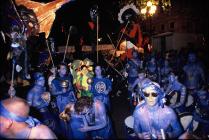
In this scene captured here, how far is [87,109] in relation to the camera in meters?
5.82

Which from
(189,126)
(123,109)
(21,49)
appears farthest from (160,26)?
(189,126)

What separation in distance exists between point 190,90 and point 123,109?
2947mm

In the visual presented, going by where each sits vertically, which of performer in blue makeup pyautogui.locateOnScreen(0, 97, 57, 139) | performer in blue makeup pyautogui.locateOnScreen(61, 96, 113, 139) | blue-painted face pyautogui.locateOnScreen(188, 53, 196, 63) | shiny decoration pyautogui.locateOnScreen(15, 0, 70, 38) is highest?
shiny decoration pyautogui.locateOnScreen(15, 0, 70, 38)

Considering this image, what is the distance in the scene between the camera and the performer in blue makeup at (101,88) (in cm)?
862

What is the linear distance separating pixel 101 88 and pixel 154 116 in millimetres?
3398

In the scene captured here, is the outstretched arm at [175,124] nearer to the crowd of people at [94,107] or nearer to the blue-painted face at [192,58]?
the crowd of people at [94,107]

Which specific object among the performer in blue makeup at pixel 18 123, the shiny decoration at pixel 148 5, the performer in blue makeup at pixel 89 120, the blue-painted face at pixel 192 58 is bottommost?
the performer in blue makeup at pixel 89 120

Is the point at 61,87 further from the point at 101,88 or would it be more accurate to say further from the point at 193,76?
the point at 193,76

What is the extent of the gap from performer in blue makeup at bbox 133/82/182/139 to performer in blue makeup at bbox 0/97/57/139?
6.18ft

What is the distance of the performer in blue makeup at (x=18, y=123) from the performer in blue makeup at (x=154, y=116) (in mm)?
1884

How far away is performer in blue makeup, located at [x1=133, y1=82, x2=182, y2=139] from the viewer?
5.33m

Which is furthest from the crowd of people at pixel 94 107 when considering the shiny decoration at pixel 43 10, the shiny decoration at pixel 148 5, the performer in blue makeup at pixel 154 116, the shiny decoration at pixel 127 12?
the shiny decoration at pixel 148 5

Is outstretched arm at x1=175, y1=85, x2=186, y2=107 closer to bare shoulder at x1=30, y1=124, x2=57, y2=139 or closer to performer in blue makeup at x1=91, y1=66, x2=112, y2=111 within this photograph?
performer in blue makeup at x1=91, y1=66, x2=112, y2=111

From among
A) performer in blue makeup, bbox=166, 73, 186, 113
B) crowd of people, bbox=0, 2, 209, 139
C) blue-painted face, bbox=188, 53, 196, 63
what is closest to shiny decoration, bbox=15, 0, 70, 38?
crowd of people, bbox=0, 2, 209, 139
